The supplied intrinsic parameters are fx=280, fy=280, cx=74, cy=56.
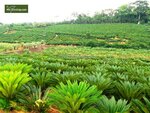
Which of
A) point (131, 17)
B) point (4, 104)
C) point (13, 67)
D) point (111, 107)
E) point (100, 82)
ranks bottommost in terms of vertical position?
point (4, 104)

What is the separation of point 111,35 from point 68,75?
56531 millimetres

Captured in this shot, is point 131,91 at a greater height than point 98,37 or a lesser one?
greater

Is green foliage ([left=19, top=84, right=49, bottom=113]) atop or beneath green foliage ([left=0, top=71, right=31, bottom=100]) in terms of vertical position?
beneath

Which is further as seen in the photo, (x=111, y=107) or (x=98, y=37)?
(x=98, y=37)

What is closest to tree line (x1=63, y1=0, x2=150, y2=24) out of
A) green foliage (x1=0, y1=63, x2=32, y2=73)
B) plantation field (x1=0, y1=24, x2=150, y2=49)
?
plantation field (x1=0, y1=24, x2=150, y2=49)

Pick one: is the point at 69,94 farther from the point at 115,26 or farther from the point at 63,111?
the point at 115,26

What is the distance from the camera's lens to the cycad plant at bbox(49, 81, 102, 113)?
13.9ft

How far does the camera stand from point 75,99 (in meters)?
4.22

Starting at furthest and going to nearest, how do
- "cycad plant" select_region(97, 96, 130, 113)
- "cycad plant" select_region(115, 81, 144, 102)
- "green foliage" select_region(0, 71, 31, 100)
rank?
1. "cycad plant" select_region(115, 81, 144, 102)
2. "green foliage" select_region(0, 71, 31, 100)
3. "cycad plant" select_region(97, 96, 130, 113)

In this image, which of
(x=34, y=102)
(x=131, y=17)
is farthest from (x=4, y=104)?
(x=131, y=17)

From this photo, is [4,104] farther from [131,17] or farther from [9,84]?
[131,17]

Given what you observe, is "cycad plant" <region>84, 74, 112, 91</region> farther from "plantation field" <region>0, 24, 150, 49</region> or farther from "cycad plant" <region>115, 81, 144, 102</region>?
"plantation field" <region>0, 24, 150, 49</region>

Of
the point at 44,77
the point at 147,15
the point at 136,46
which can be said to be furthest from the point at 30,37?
the point at 44,77

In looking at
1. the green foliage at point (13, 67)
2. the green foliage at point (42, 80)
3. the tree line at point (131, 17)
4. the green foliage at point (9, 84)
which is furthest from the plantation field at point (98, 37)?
the green foliage at point (9, 84)
